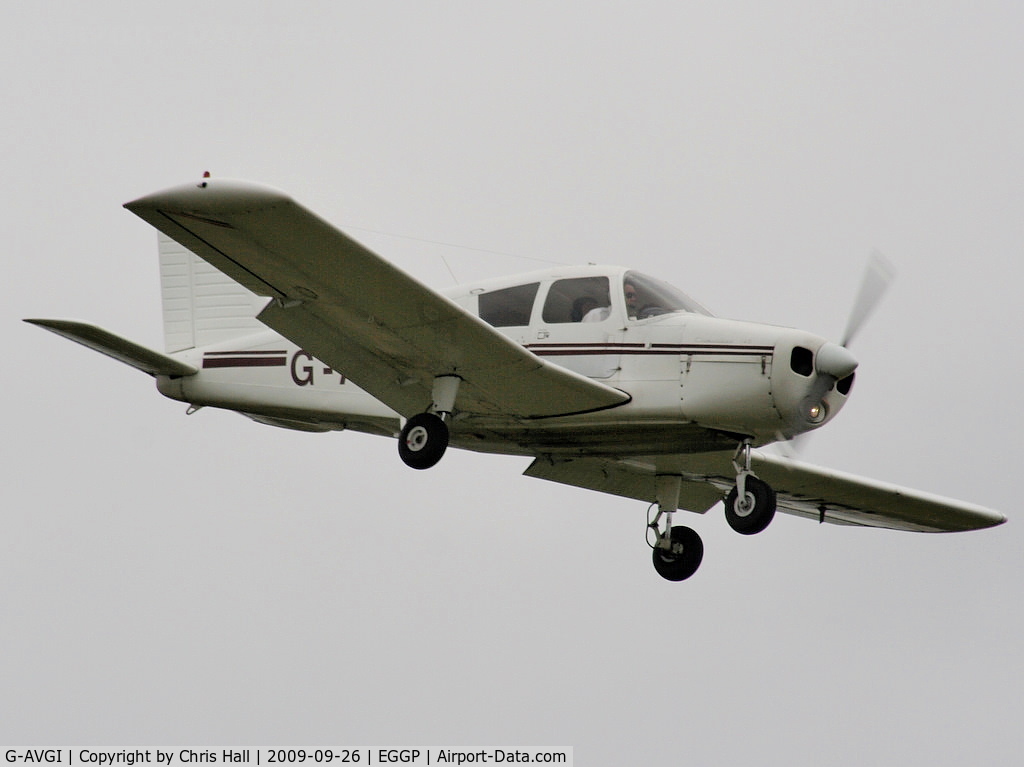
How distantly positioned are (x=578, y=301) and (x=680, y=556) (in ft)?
10.5

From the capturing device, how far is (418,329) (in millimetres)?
14258

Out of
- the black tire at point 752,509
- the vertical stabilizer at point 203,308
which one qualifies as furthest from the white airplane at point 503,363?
the vertical stabilizer at point 203,308

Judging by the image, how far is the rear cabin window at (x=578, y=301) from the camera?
15.0 metres

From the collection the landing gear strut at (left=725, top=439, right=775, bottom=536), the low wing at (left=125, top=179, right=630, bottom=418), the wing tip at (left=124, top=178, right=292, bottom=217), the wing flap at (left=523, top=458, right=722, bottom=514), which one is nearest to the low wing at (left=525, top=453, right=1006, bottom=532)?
the wing flap at (left=523, top=458, right=722, bottom=514)

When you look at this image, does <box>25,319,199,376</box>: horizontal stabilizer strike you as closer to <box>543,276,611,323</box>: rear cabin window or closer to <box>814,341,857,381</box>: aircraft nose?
<box>543,276,611,323</box>: rear cabin window

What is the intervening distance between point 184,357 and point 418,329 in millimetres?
4199

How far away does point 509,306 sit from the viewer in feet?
50.3

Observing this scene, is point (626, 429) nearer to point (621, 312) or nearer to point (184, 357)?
point (621, 312)

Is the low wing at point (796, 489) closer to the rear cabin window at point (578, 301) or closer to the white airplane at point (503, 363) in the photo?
the white airplane at point (503, 363)

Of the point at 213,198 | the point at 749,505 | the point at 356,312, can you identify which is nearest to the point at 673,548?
the point at 749,505

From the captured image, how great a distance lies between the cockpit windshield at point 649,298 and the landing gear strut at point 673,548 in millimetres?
2609

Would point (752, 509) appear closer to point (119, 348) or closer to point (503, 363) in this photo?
point (503, 363)

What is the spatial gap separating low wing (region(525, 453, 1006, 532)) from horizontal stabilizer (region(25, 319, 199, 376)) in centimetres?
409

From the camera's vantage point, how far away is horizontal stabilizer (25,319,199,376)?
15.1 metres
